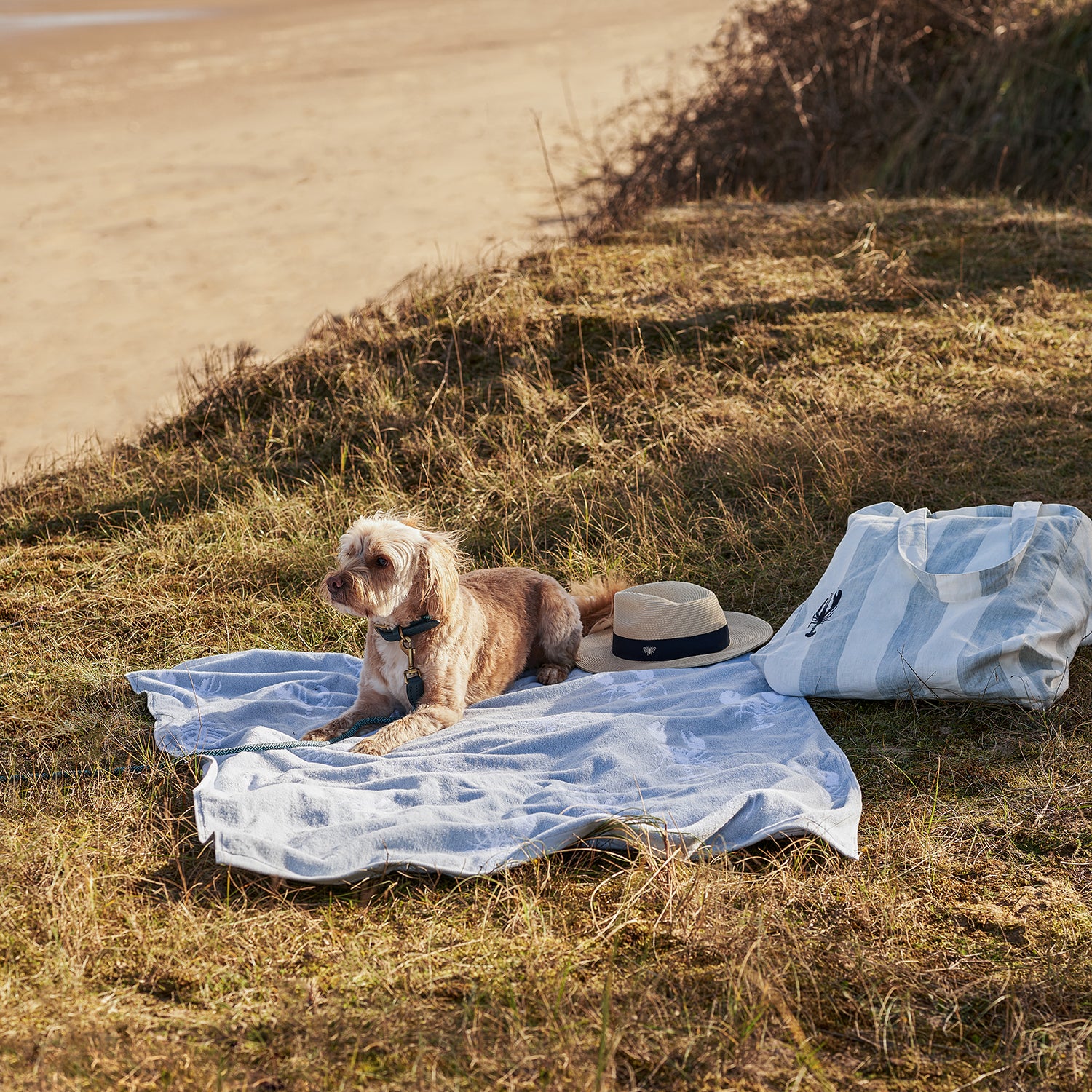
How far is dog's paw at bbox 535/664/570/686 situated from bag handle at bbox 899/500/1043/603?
156 cm

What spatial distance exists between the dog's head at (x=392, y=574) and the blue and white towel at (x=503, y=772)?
56 centimetres

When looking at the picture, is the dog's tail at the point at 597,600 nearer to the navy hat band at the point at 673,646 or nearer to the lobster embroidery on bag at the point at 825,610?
the navy hat band at the point at 673,646

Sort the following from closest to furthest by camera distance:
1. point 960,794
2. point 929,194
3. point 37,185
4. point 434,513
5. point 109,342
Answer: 1. point 960,794
2. point 434,513
3. point 929,194
4. point 109,342
5. point 37,185

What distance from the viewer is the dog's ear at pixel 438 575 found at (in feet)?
13.9

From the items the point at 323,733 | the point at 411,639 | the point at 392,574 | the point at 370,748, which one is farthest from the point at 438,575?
the point at 323,733

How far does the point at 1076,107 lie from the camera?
38.0 feet

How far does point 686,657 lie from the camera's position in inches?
196

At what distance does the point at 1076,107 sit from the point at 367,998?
11904mm

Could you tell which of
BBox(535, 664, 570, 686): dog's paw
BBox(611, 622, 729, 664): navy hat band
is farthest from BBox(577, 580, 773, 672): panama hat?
BBox(535, 664, 570, 686): dog's paw

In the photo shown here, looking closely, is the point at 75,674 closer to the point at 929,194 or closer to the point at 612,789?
the point at 612,789

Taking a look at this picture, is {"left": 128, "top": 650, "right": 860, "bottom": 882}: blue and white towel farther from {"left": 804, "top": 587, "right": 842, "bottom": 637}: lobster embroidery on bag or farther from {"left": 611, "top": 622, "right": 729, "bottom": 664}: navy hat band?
{"left": 804, "top": 587, "right": 842, "bottom": 637}: lobster embroidery on bag

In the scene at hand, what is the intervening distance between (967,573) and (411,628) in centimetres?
224

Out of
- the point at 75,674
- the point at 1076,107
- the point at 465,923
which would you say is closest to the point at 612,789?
the point at 465,923

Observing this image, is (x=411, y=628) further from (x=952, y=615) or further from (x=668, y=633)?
(x=952, y=615)
